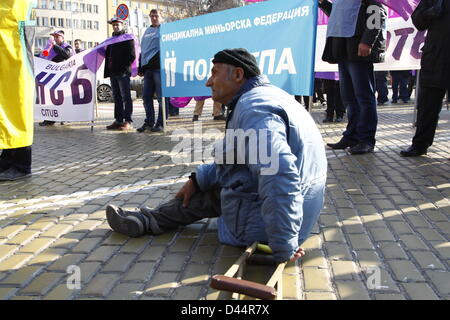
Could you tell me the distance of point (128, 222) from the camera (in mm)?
3051

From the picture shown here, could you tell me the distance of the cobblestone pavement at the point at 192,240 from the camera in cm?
237

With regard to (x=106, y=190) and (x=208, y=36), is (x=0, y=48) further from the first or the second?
(x=208, y=36)

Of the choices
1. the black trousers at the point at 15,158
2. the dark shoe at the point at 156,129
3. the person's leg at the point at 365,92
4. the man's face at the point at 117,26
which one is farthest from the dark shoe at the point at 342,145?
the man's face at the point at 117,26

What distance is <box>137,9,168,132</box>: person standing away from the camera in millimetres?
8039

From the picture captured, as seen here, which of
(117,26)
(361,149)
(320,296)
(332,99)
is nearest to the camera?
(320,296)

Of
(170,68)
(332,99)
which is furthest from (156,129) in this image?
(332,99)

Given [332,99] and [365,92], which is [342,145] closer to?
[365,92]

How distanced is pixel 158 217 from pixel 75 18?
92.7 m

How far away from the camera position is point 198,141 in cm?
709

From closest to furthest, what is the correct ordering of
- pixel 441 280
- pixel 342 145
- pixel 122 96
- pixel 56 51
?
pixel 441 280 → pixel 342 145 → pixel 122 96 → pixel 56 51

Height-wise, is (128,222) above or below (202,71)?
below

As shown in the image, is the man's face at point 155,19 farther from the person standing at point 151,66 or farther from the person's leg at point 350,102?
the person's leg at point 350,102

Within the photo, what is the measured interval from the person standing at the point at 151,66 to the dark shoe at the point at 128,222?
5277 mm

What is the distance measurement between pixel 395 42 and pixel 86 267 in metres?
6.90
